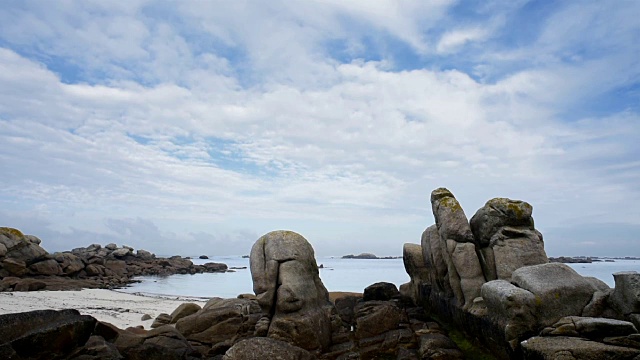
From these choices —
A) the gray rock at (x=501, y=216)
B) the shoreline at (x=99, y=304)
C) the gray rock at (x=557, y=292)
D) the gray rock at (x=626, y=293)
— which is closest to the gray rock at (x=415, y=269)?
the shoreline at (x=99, y=304)

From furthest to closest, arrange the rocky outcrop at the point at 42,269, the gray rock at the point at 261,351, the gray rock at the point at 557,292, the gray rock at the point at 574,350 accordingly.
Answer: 1. the rocky outcrop at the point at 42,269
2. the gray rock at the point at 261,351
3. the gray rock at the point at 557,292
4. the gray rock at the point at 574,350

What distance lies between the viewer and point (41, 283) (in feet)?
107

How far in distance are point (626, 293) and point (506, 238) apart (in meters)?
4.02

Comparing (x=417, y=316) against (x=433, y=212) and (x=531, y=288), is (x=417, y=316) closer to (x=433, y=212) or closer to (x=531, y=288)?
(x=433, y=212)

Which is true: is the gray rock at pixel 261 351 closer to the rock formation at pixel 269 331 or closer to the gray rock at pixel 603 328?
the rock formation at pixel 269 331

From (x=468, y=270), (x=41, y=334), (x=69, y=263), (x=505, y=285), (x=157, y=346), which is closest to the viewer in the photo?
(x=41, y=334)

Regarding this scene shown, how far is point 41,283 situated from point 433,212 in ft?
95.1

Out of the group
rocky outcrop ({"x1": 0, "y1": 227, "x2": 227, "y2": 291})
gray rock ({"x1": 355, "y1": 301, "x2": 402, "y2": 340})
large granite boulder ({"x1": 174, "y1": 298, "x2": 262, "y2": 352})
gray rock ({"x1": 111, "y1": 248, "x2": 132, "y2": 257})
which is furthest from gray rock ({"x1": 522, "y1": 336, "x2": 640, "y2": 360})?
gray rock ({"x1": 111, "y1": 248, "x2": 132, "y2": 257})

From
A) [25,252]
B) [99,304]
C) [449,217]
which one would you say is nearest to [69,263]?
[25,252]

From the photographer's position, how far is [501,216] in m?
12.9

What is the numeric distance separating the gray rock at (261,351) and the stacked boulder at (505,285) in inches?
172

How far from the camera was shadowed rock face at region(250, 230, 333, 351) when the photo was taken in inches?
477

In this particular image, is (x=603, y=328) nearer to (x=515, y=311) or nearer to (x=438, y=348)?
(x=515, y=311)

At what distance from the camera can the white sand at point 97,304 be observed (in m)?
21.2
